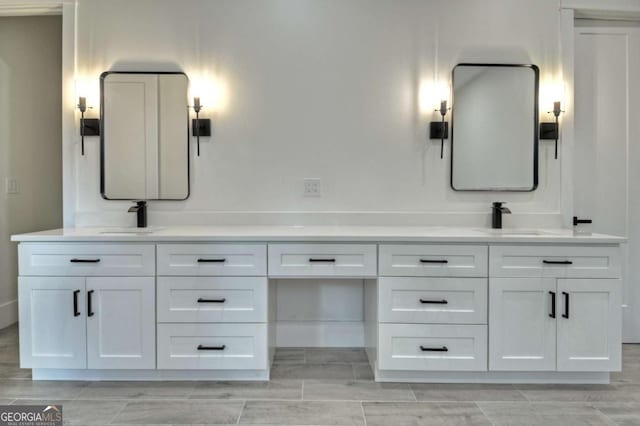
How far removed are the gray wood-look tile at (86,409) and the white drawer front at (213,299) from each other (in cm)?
44

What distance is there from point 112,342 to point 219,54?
1.88m

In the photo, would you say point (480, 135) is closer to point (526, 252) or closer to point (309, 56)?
point (526, 252)

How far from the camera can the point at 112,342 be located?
2012 millimetres

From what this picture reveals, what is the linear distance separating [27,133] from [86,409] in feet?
7.84

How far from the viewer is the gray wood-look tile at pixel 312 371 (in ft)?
7.00

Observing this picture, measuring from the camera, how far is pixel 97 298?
201 centimetres

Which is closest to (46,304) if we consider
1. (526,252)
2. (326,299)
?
(326,299)

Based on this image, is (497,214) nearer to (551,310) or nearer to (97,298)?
(551,310)

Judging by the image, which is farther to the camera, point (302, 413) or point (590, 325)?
point (590, 325)

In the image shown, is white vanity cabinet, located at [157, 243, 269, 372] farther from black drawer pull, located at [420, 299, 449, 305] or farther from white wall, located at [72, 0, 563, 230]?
black drawer pull, located at [420, 299, 449, 305]

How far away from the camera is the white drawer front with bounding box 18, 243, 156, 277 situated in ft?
6.58

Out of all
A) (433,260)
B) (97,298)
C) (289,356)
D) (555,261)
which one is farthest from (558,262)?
(97,298)

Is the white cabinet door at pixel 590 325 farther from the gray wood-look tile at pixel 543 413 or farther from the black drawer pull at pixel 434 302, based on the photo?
the black drawer pull at pixel 434 302

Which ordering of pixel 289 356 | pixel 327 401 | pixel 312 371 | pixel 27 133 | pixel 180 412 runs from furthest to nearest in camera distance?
1. pixel 27 133
2. pixel 289 356
3. pixel 312 371
4. pixel 327 401
5. pixel 180 412
